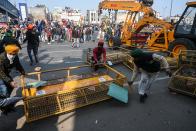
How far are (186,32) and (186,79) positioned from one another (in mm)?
4814

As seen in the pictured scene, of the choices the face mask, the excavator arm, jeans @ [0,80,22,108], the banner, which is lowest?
jeans @ [0,80,22,108]

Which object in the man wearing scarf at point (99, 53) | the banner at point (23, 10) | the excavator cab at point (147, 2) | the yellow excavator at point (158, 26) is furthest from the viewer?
the banner at point (23, 10)

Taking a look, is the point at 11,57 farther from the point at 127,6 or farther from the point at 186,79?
the point at 127,6

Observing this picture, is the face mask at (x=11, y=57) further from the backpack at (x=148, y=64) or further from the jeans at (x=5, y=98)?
the backpack at (x=148, y=64)

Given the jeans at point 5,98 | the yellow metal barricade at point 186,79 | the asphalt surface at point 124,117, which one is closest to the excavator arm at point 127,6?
the yellow metal barricade at point 186,79

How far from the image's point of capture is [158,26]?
476 inches

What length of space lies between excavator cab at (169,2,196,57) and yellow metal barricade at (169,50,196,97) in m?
2.15

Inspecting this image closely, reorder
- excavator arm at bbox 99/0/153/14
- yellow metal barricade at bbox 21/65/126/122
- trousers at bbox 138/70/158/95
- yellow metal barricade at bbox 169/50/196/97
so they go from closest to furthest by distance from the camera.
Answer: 1. yellow metal barricade at bbox 21/65/126/122
2. trousers at bbox 138/70/158/95
3. yellow metal barricade at bbox 169/50/196/97
4. excavator arm at bbox 99/0/153/14

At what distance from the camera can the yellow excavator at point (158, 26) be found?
952cm

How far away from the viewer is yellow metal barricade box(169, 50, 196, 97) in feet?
18.9

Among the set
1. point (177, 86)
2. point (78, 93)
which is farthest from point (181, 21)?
point (78, 93)

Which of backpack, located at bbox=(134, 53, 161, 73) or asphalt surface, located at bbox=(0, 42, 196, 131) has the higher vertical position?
backpack, located at bbox=(134, 53, 161, 73)

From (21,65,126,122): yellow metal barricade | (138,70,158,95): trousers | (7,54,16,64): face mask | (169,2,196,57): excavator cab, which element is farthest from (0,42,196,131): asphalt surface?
(169,2,196,57): excavator cab

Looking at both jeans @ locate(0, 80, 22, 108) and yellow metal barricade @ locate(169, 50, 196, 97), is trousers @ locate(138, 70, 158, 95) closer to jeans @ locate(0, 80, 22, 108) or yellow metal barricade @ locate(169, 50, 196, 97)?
yellow metal barricade @ locate(169, 50, 196, 97)
